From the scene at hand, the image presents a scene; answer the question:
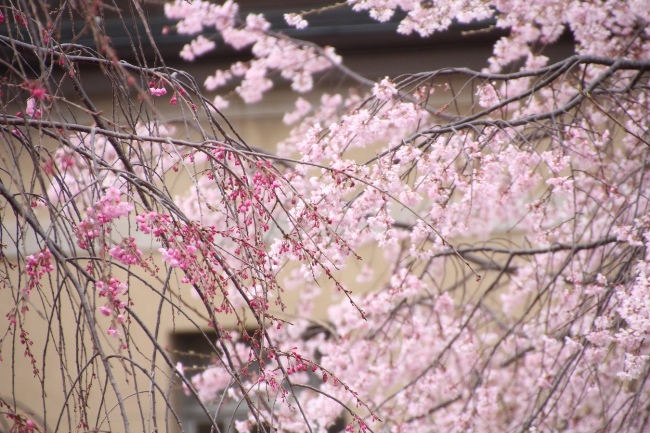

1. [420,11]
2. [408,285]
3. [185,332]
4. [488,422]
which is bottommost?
[488,422]

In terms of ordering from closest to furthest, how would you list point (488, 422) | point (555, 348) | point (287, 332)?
point (555, 348) < point (488, 422) < point (287, 332)

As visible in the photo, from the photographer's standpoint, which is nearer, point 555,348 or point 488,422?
point 555,348

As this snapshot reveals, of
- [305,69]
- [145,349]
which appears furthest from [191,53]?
[145,349]

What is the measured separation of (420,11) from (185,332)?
2825 mm

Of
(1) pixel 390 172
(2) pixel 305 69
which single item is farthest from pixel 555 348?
(2) pixel 305 69

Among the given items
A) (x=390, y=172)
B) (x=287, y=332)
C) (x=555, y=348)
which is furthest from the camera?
(x=287, y=332)

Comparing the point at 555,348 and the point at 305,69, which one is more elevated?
the point at 305,69

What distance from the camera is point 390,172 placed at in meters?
2.66

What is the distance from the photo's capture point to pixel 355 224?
9.61ft

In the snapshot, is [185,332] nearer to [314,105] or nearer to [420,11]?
[314,105]

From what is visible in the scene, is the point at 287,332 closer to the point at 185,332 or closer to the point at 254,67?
the point at 185,332

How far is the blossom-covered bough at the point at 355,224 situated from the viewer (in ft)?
5.81

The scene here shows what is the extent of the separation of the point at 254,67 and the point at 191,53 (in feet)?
1.31

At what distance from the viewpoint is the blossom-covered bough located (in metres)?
1.77
